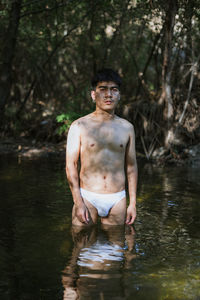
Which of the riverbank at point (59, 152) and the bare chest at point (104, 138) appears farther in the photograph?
the riverbank at point (59, 152)

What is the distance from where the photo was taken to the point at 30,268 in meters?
3.45

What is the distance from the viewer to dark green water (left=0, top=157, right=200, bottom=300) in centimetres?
309

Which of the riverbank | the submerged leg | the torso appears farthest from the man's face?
the riverbank

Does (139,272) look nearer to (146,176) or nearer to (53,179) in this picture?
(53,179)

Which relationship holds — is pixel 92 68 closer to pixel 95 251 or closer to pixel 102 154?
pixel 102 154

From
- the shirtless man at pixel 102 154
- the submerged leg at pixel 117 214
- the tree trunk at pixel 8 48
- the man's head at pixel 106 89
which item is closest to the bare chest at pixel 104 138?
the shirtless man at pixel 102 154

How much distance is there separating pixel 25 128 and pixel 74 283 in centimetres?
1094

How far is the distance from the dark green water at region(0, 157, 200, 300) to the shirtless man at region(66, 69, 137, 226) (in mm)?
287

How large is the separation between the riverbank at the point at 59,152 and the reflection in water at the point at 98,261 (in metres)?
6.04

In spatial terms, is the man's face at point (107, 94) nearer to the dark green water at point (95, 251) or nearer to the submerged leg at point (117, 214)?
the submerged leg at point (117, 214)

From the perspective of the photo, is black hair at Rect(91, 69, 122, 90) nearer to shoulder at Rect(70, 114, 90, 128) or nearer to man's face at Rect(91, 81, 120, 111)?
man's face at Rect(91, 81, 120, 111)

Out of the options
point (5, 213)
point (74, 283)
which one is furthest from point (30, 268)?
point (5, 213)

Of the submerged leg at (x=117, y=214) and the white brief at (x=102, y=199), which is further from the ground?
the white brief at (x=102, y=199)

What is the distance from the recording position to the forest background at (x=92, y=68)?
10406mm
